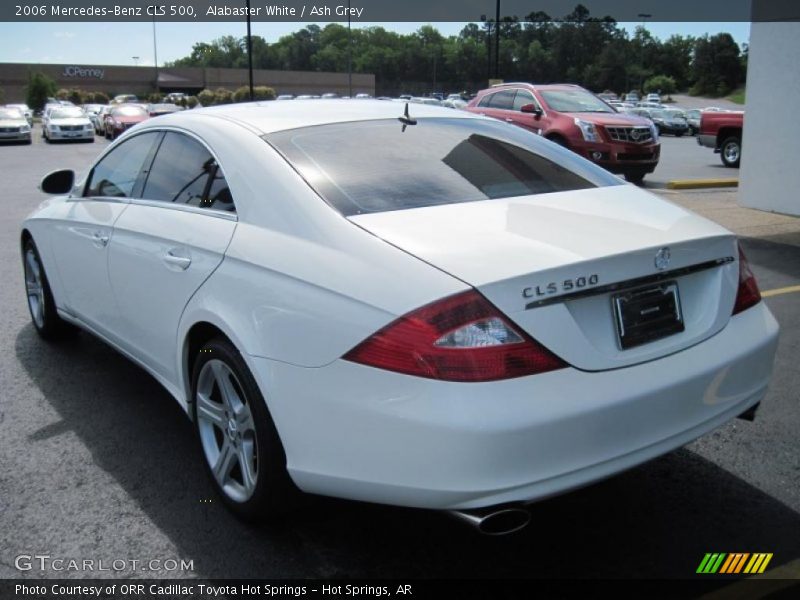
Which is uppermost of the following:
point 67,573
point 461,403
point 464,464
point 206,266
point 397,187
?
point 397,187

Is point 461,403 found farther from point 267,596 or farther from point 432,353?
point 267,596

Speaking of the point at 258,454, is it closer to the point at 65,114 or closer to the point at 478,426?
the point at 478,426

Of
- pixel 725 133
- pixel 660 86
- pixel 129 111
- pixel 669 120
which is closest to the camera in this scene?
pixel 725 133

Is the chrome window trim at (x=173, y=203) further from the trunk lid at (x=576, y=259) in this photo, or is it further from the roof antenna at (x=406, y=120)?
the roof antenna at (x=406, y=120)

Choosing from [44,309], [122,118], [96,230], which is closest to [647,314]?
[96,230]

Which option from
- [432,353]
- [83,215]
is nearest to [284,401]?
[432,353]

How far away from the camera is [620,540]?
2.95 meters

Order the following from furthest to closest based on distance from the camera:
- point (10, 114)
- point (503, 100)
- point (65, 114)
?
point (65, 114) → point (10, 114) → point (503, 100)

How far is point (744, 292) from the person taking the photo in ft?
9.78

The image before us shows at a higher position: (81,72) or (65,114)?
(81,72)

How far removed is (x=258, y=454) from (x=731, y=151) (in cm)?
1790

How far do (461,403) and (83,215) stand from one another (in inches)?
117

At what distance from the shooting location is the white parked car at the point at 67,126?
3078 centimetres

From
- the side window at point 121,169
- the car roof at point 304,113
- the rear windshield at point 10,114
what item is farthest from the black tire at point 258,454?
the rear windshield at point 10,114
